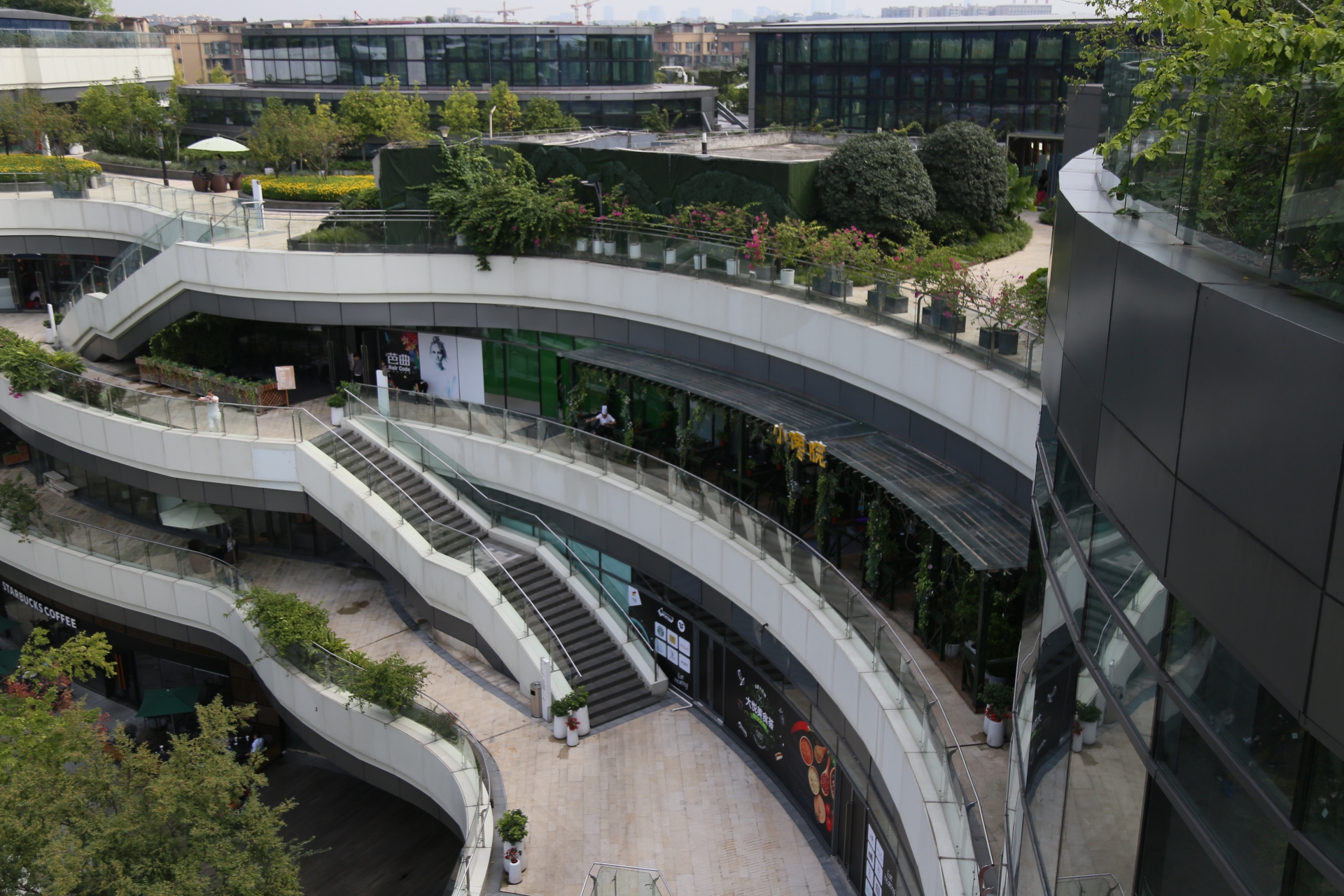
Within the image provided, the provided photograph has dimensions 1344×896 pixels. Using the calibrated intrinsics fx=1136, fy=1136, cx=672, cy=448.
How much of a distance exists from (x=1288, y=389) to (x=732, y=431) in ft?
61.8

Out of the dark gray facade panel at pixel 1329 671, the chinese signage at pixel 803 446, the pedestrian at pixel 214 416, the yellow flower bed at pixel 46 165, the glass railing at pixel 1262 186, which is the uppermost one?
the glass railing at pixel 1262 186

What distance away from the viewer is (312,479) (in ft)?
83.8

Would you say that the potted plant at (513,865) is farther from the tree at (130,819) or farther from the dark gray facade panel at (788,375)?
the dark gray facade panel at (788,375)

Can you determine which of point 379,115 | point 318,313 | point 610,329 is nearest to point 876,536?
point 610,329

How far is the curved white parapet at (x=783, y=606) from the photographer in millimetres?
12797

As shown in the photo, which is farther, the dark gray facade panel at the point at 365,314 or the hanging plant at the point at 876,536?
the dark gray facade panel at the point at 365,314

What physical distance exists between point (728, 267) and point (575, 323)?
5.33 meters

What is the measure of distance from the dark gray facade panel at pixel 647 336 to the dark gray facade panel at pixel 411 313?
240 inches

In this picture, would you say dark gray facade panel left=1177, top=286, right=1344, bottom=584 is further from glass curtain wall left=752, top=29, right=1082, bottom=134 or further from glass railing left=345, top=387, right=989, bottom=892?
glass curtain wall left=752, top=29, right=1082, bottom=134

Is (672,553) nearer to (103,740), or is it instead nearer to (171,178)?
(103,740)

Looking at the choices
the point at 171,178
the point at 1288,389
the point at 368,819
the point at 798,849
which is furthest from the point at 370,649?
the point at 171,178

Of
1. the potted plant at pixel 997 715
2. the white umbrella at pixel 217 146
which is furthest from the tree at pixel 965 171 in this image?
the white umbrella at pixel 217 146

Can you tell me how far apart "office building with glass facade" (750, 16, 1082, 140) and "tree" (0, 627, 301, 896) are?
1162 inches

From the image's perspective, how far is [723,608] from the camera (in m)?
20.8
